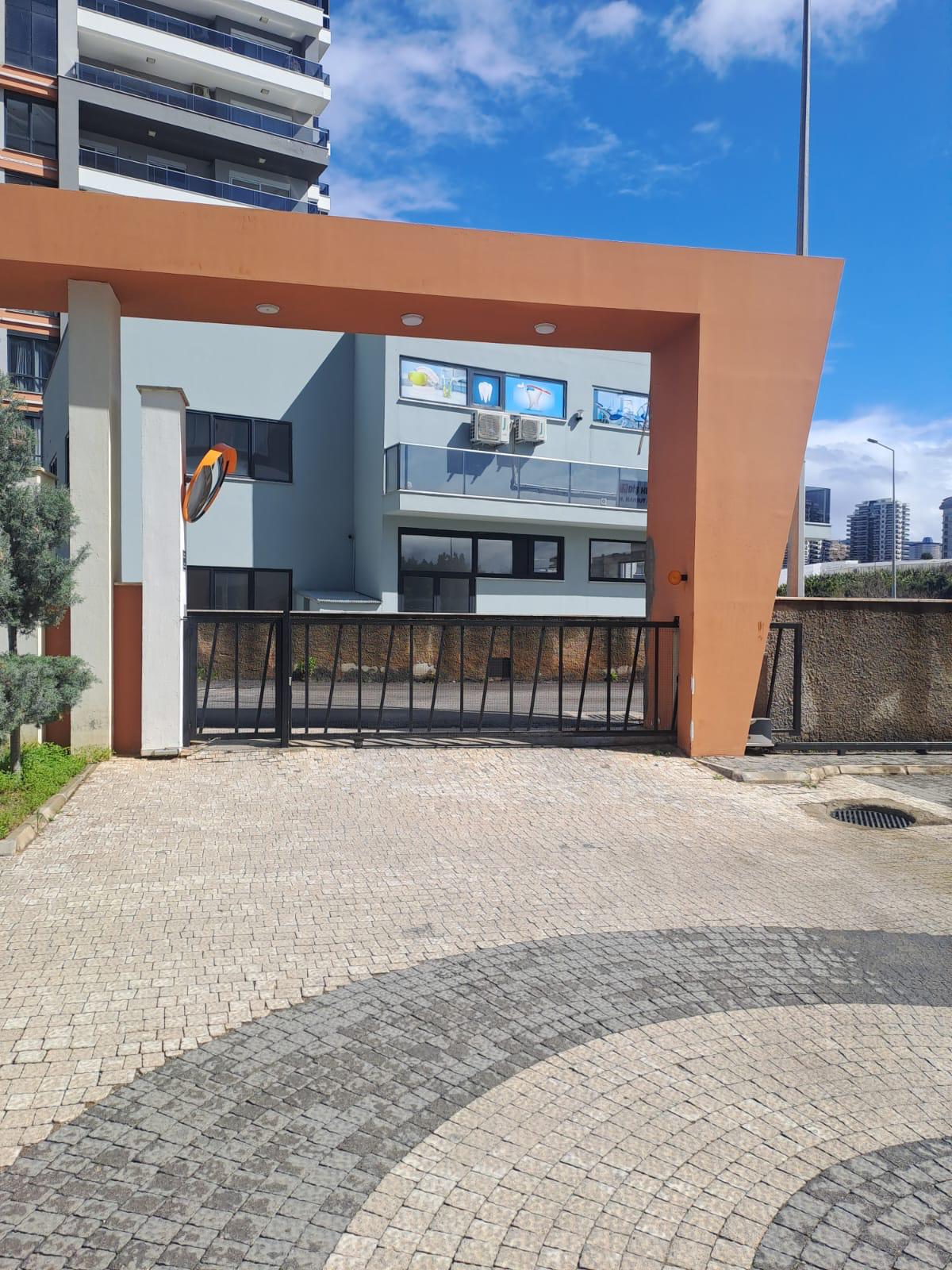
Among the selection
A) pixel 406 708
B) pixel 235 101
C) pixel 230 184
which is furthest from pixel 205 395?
pixel 235 101

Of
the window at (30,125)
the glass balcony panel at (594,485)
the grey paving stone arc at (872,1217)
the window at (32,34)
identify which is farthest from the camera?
the window at (32,34)

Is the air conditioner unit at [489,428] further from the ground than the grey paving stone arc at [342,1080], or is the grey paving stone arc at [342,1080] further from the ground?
the air conditioner unit at [489,428]

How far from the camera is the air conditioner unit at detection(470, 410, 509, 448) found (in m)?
22.1

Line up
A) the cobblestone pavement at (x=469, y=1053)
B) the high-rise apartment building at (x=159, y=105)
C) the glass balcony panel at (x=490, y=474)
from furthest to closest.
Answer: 1. the high-rise apartment building at (x=159, y=105)
2. the glass balcony panel at (x=490, y=474)
3. the cobblestone pavement at (x=469, y=1053)

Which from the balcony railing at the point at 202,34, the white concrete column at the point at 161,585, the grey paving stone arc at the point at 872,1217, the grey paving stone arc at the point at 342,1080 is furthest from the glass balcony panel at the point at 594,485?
the balcony railing at the point at 202,34

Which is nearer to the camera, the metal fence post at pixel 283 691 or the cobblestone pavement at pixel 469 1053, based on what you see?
the cobblestone pavement at pixel 469 1053

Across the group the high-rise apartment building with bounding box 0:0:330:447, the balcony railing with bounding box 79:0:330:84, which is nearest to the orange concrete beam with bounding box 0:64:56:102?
the high-rise apartment building with bounding box 0:0:330:447

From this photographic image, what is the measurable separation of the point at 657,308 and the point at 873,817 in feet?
18.4

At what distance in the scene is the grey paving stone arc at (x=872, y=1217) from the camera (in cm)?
243

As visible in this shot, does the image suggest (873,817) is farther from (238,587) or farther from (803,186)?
(238,587)

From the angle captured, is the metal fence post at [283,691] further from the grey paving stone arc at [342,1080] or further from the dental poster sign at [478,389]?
the dental poster sign at [478,389]

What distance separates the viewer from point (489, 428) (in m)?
22.2

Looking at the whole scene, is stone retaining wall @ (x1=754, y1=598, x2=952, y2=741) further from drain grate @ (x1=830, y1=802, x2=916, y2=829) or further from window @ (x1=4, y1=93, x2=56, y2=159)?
window @ (x1=4, y1=93, x2=56, y2=159)

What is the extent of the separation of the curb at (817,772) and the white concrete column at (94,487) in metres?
6.24
